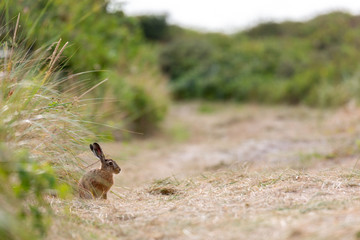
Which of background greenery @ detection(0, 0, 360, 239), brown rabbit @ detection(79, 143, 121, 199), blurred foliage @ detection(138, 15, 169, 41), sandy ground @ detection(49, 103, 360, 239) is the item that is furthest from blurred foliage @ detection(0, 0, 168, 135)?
blurred foliage @ detection(138, 15, 169, 41)

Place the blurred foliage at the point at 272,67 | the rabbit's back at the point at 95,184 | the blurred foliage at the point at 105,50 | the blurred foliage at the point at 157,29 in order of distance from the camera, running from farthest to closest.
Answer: the blurred foliage at the point at 157,29, the blurred foliage at the point at 272,67, the blurred foliage at the point at 105,50, the rabbit's back at the point at 95,184

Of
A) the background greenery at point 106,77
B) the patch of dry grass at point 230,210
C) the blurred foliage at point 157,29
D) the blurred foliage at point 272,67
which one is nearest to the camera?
the patch of dry grass at point 230,210

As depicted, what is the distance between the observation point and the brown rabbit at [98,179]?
296 cm

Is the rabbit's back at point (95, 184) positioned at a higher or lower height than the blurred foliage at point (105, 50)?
lower

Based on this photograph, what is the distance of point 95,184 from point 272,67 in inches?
565

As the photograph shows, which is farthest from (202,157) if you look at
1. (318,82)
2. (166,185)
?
(318,82)

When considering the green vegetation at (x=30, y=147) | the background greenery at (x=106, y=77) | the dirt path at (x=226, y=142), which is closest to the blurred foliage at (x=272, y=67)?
the background greenery at (x=106, y=77)

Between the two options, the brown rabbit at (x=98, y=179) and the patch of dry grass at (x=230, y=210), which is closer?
the patch of dry grass at (x=230, y=210)

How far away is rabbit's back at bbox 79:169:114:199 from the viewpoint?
2.94 meters

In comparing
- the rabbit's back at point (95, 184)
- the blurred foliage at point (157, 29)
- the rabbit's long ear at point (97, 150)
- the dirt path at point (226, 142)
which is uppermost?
the blurred foliage at point (157, 29)

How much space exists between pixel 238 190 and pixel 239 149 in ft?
14.1

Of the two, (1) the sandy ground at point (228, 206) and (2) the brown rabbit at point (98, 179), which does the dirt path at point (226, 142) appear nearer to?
(1) the sandy ground at point (228, 206)

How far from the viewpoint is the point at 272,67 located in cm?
1656

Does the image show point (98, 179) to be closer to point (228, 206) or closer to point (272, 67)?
point (228, 206)
